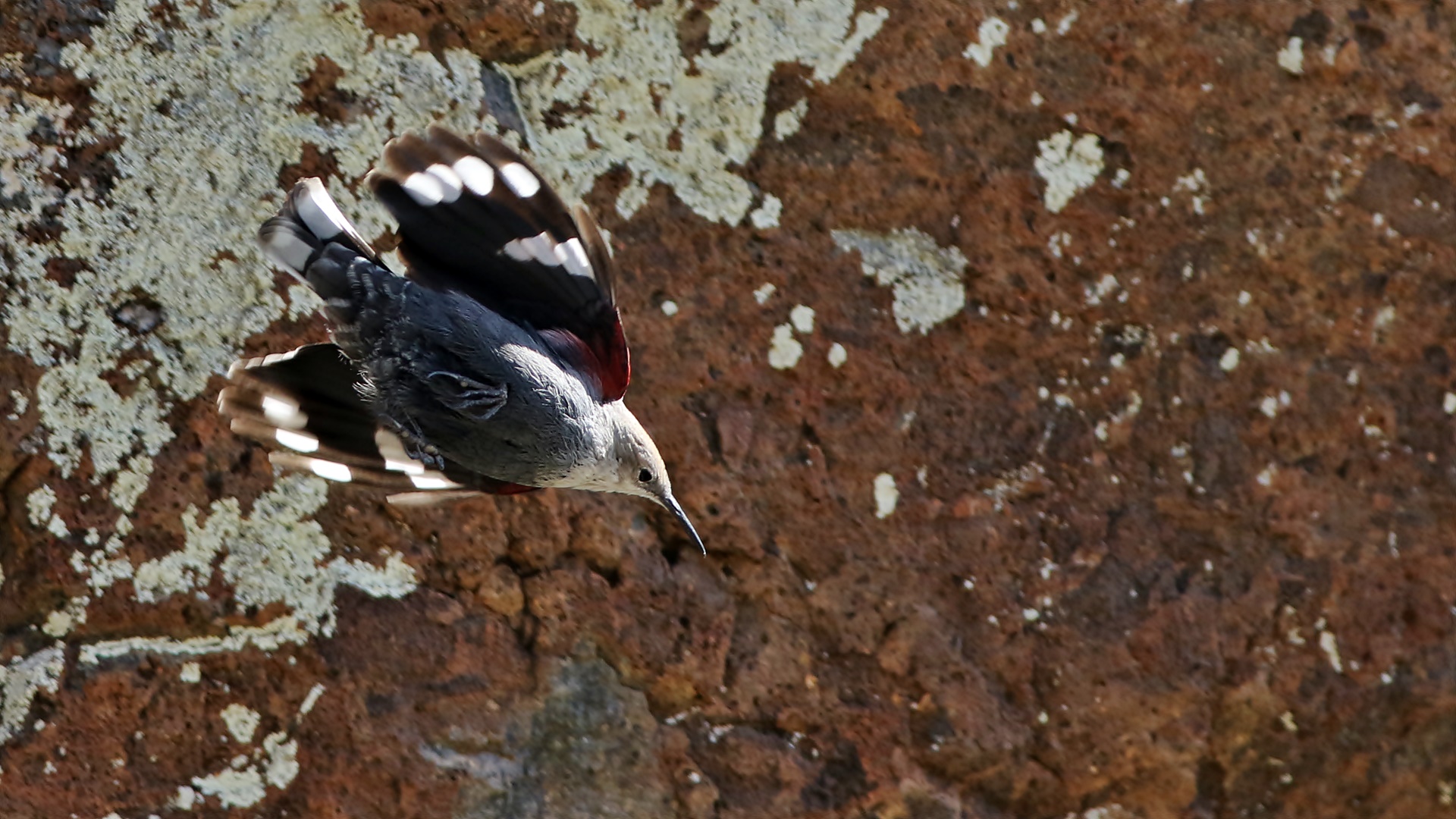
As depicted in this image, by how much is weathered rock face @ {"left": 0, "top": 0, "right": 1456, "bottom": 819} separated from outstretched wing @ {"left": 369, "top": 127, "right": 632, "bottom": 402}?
0.43 ft

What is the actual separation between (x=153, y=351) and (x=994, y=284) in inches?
60.7

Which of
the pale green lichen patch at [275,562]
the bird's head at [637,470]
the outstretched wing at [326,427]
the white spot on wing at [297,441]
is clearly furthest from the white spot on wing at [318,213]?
the bird's head at [637,470]

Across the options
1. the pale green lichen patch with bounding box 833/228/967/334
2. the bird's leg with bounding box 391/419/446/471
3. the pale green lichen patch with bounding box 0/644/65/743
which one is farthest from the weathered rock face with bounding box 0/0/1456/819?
the pale green lichen patch with bounding box 0/644/65/743

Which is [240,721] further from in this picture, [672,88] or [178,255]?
[672,88]

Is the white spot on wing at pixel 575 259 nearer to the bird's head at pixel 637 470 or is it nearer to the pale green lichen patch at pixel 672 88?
the pale green lichen patch at pixel 672 88

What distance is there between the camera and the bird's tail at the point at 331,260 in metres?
2.51

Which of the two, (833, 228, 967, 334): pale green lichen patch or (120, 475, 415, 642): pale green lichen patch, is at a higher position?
(833, 228, 967, 334): pale green lichen patch

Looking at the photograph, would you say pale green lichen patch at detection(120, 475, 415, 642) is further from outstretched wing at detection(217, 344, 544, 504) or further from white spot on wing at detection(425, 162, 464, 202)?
white spot on wing at detection(425, 162, 464, 202)

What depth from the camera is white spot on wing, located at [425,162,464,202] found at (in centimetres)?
258

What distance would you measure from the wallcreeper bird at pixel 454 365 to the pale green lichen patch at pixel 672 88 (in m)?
0.20

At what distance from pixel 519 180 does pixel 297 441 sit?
60 cm

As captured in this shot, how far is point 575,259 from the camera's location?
2.71m

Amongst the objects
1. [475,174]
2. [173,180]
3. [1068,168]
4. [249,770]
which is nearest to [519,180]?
[475,174]

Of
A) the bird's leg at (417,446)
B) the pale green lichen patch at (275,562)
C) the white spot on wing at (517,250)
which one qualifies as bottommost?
the pale green lichen patch at (275,562)
